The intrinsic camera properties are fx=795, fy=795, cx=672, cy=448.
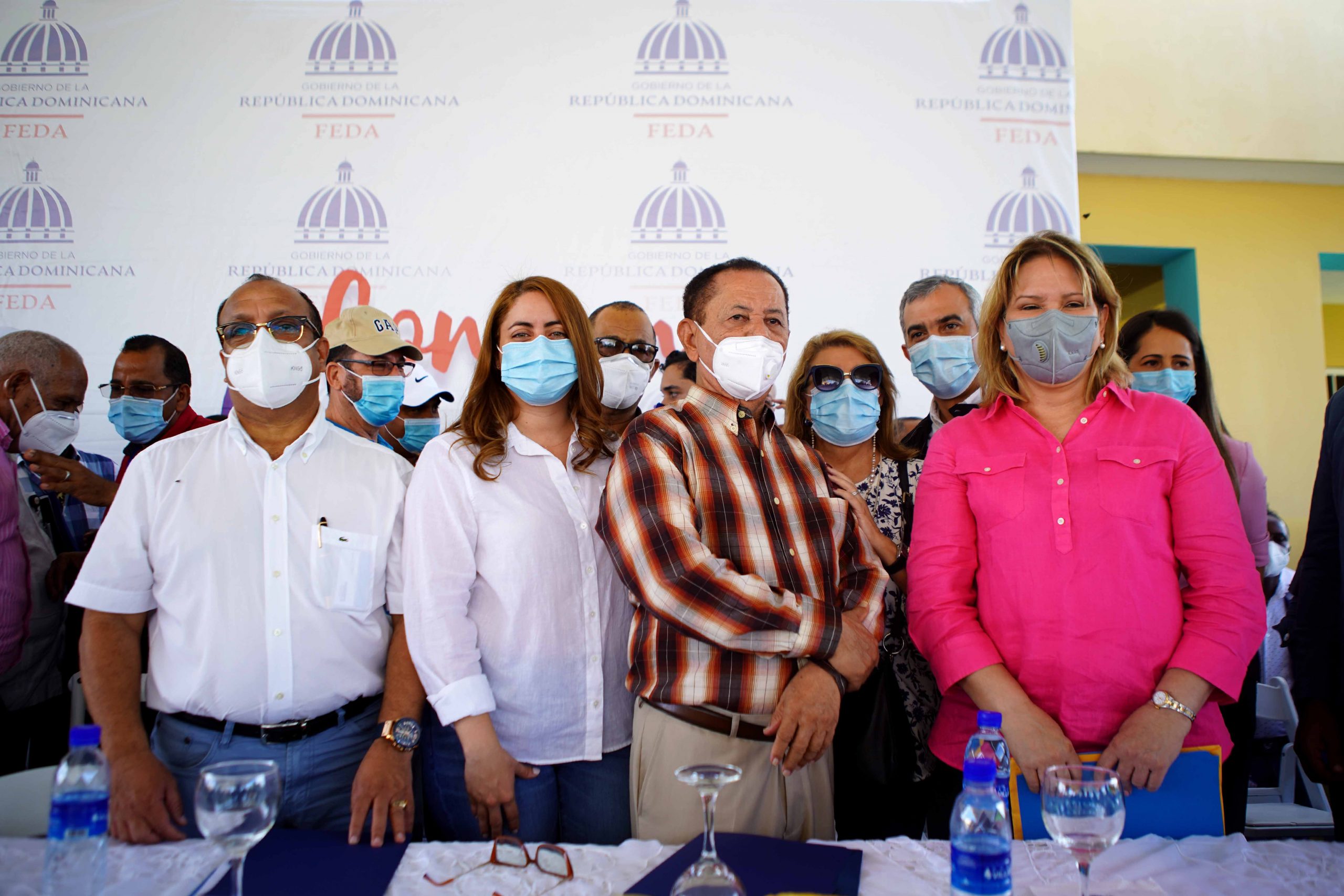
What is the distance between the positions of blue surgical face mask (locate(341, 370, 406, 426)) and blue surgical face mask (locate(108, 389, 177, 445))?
3.52 ft

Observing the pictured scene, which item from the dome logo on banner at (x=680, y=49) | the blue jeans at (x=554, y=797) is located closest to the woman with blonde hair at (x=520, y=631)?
the blue jeans at (x=554, y=797)

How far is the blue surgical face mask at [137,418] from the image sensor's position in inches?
129

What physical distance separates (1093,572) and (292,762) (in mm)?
1695

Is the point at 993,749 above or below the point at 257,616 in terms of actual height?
below

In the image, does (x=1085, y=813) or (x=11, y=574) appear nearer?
(x=1085, y=813)

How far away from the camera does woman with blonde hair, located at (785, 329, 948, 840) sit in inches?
73.9

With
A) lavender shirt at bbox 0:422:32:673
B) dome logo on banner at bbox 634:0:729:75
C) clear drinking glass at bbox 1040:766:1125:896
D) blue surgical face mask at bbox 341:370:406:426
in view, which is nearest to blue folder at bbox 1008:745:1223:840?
clear drinking glass at bbox 1040:766:1125:896

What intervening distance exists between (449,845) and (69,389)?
10.1 feet

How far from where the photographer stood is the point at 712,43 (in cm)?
428

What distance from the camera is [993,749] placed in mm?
1321

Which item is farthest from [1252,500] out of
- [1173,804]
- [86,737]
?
[86,737]

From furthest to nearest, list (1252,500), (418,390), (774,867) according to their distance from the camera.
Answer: (418,390) < (1252,500) < (774,867)

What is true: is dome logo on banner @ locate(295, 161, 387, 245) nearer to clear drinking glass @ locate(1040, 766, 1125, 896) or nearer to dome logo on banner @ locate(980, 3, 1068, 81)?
dome logo on banner @ locate(980, 3, 1068, 81)

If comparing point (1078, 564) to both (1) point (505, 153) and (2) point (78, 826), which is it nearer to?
(2) point (78, 826)
